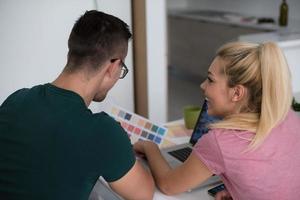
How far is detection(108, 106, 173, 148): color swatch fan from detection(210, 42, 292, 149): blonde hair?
47cm

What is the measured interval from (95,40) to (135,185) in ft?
1.48

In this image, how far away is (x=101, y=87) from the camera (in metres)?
1.27

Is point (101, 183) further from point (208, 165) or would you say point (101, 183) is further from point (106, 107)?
point (106, 107)

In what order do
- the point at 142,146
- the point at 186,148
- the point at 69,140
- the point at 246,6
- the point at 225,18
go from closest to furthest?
the point at 69,140 → the point at 142,146 → the point at 186,148 → the point at 225,18 → the point at 246,6

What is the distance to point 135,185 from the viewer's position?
122cm

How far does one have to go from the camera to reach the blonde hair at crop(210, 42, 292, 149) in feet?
3.81

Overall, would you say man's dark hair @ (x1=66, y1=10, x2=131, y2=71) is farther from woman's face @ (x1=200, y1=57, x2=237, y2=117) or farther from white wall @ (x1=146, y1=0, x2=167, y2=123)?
white wall @ (x1=146, y1=0, x2=167, y2=123)

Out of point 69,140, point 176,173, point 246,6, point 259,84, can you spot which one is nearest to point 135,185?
point 176,173

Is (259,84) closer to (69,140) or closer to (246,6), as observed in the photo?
(69,140)

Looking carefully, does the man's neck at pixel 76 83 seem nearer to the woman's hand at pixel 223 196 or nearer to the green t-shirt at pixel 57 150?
the green t-shirt at pixel 57 150

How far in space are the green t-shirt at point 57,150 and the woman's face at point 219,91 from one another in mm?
331

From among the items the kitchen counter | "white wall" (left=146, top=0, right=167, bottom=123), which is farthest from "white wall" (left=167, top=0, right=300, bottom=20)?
"white wall" (left=146, top=0, right=167, bottom=123)

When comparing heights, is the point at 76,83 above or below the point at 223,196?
above

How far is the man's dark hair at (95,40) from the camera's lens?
1224 millimetres
